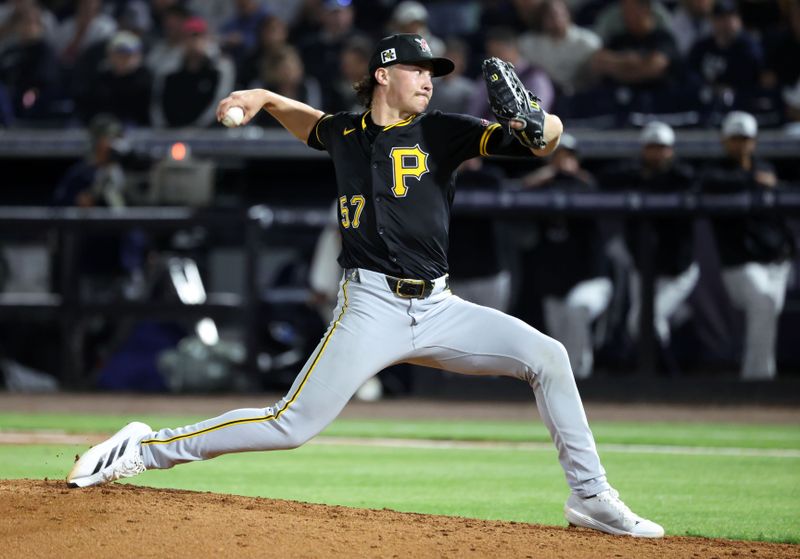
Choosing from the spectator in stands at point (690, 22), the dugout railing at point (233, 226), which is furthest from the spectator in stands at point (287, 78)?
the spectator in stands at point (690, 22)

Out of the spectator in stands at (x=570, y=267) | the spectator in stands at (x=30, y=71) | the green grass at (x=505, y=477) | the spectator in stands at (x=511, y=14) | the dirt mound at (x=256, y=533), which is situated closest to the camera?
the dirt mound at (x=256, y=533)

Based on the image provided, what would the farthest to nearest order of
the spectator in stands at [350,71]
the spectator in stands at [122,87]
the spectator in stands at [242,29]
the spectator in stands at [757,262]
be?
the spectator in stands at [242,29]
the spectator in stands at [122,87]
the spectator in stands at [350,71]
the spectator in stands at [757,262]

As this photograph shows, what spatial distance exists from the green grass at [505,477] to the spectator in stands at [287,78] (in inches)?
164

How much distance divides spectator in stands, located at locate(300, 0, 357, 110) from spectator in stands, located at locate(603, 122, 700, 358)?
132 inches

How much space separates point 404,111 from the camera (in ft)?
15.6

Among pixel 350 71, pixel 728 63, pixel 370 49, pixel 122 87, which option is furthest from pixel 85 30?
pixel 728 63

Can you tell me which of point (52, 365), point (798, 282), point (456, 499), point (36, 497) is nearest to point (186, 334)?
point (52, 365)

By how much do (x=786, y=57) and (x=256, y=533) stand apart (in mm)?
8774

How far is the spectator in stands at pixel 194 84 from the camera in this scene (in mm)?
12500

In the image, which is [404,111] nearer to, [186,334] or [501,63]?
[501,63]

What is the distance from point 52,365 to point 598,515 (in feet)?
27.1

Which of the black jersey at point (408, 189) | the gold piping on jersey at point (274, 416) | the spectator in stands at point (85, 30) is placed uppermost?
the spectator in stands at point (85, 30)

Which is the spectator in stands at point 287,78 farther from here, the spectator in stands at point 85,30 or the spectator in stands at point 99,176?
the spectator in stands at point 85,30

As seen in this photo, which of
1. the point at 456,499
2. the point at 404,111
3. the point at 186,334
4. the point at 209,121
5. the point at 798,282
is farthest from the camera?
the point at 209,121
